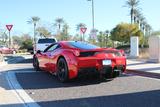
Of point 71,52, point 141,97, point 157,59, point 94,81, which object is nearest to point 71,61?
point 71,52

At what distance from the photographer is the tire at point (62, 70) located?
11.9m

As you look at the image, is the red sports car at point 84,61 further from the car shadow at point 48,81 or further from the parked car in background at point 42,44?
the parked car in background at point 42,44

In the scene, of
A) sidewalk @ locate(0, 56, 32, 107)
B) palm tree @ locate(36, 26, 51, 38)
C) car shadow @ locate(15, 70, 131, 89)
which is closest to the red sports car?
car shadow @ locate(15, 70, 131, 89)

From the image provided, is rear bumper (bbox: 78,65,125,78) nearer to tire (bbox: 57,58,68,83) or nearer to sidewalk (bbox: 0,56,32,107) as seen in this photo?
tire (bbox: 57,58,68,83)

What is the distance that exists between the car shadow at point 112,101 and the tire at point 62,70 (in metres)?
2.54

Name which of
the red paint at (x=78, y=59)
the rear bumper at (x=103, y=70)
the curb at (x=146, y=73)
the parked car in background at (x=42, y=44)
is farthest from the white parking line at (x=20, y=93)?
the parked car in background at (x=42, y=44)

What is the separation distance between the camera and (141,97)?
936cm

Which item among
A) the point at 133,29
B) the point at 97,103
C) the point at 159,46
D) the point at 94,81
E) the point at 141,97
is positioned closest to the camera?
the point at 97,103

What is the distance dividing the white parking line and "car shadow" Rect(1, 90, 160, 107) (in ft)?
0.37

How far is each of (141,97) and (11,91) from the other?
137 inches

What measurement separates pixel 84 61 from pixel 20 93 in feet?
7.60

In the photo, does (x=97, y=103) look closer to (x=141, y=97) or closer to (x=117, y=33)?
(x=141, y=97)

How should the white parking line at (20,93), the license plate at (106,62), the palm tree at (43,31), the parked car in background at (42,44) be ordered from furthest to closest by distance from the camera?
the palm tree at (43,31) < the parked car in background at (42,44) < the license plate at (106,62) < the white parking line at (20,93)

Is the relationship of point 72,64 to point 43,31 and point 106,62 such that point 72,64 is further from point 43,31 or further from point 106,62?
point 43,31
